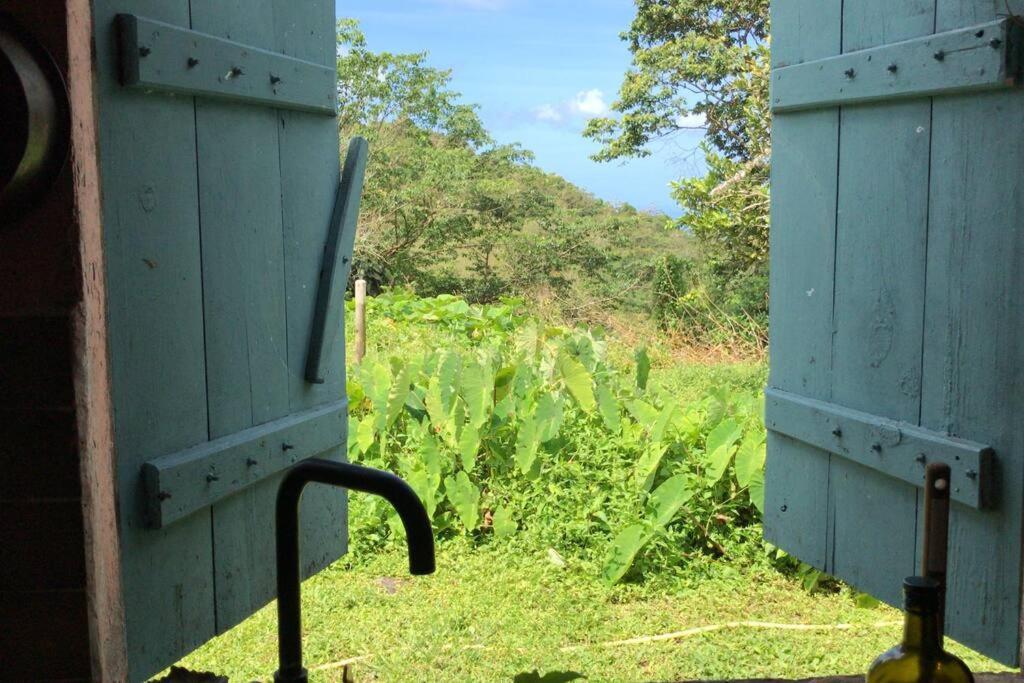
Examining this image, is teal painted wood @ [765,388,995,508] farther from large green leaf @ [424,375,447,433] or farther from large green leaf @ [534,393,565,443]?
large green leaf @ [424,375,447,433]

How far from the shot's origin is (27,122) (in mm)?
1011

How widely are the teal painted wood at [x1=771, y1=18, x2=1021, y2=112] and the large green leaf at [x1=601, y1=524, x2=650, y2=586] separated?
5.34ft

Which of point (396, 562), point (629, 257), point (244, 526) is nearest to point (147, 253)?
point (244, 526)

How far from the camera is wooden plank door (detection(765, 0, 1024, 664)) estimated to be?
144 cm

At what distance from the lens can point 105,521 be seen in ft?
3.77

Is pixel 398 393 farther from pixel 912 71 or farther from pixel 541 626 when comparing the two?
pixel 912 71

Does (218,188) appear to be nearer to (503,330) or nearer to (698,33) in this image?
(503,330)

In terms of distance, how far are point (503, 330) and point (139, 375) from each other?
5.64 meters

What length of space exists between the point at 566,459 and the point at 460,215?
28.7 feet

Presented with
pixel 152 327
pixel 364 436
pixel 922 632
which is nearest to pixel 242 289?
pixel 152 327

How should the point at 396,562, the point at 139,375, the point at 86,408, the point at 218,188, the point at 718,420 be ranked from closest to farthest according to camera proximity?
the point at 86,408
the point at 139,375
the point at 218,188
the point at 396,562
the point at 718,420

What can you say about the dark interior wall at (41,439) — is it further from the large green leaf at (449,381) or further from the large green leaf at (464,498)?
the large green leaf at (449,381)

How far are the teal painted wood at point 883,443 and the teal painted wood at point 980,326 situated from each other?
0.08 ft

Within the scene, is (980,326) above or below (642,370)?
above
